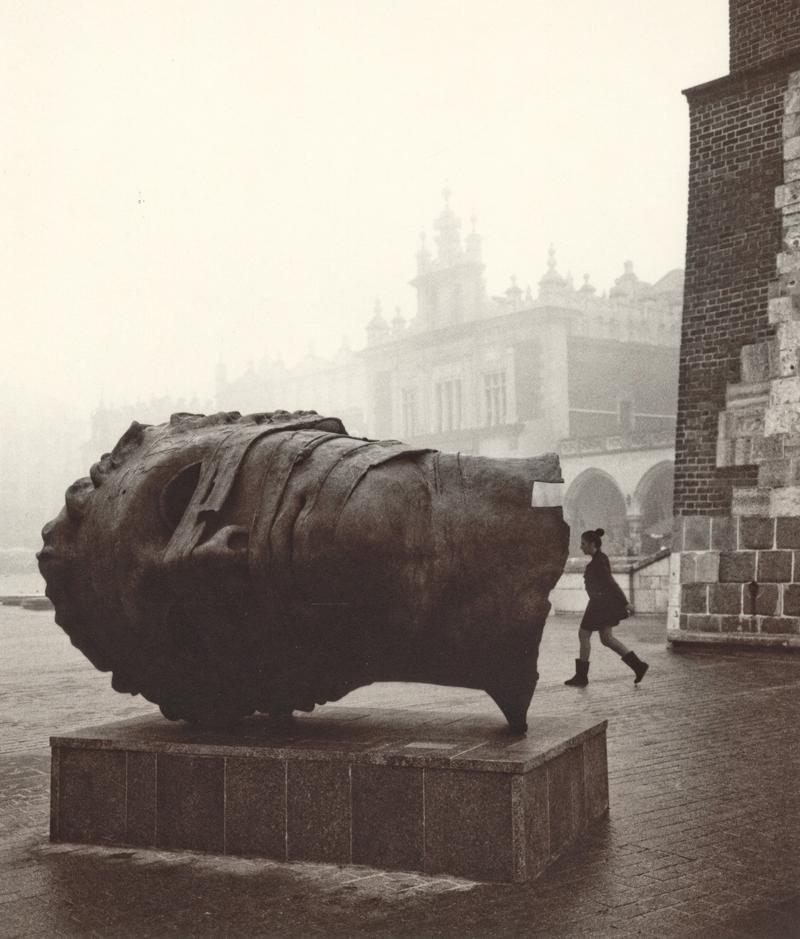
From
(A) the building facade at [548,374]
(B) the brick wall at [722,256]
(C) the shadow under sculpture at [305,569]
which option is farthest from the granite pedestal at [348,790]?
(A) the building facade at [548,374]

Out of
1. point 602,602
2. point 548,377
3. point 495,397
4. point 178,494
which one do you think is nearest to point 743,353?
point 602,602

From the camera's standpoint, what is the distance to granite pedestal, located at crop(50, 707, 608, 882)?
4.39 metres

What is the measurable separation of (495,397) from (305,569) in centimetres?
5238

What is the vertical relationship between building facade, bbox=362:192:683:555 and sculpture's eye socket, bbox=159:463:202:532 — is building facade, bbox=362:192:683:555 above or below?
above

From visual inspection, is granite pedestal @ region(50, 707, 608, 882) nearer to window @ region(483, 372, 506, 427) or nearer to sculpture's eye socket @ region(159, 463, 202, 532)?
sculpture's eye socket @ region(159, 463, 202, 532)

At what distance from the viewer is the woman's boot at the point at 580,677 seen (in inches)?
412

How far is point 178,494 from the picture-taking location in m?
5.00

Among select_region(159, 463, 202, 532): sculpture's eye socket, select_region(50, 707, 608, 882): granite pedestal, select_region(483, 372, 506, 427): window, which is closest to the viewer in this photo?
select_region(50, 707, 608, 882): granite pedestal

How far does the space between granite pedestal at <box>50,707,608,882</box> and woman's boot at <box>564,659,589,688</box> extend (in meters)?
5.19

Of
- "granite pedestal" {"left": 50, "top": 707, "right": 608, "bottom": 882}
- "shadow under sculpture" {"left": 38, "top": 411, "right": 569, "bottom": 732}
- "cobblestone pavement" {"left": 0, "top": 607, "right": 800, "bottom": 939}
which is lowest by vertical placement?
"cobblestone pavement" {"left": 0, "top": 607, "right": 800, "bottom": 939}

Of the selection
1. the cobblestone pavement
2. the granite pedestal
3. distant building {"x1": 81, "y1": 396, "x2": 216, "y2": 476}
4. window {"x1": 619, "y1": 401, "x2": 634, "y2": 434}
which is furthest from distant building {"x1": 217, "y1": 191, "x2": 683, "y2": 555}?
the granite pedestal

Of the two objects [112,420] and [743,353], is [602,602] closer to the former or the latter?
[743,353]

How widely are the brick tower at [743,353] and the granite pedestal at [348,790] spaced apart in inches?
341

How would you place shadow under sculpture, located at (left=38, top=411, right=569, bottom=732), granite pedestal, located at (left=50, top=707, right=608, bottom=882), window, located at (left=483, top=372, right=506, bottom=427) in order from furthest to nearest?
window, located at (left=483, top=372, right=506, bottom=427), shadow under sculpture, located at (left=38, top=411, right=569, bottom=732), granite pedestal, located at (left=50, top=707, right=608, bottom=882)
